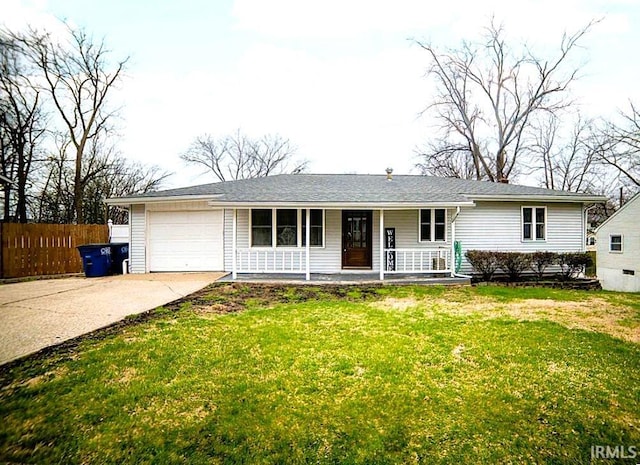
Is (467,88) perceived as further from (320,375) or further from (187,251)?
(320,375)

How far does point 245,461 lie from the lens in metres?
2.38

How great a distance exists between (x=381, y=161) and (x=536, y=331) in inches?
1069

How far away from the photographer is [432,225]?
1125cm

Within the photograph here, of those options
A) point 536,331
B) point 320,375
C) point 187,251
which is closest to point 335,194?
point 187,251

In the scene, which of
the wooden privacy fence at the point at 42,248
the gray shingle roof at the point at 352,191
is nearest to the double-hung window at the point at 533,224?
the gray shingle roof at the point at 352,191

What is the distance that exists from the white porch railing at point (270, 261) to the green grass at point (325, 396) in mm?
5208

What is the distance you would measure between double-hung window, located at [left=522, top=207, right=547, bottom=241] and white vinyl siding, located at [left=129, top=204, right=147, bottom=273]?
1305 centimetres

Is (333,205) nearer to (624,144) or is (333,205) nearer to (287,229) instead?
(287,229)

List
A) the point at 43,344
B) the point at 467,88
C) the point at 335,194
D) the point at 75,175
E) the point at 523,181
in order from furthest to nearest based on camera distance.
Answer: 1. the point at 523,181
2. the point at 467,88
3. the point at 75,175
4. the point at 335,194
5. the point at 43,344

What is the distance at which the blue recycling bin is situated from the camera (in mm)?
11109

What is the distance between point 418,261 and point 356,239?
215 cm

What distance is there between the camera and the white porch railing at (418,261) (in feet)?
34.4

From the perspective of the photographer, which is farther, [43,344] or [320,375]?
[43,344]

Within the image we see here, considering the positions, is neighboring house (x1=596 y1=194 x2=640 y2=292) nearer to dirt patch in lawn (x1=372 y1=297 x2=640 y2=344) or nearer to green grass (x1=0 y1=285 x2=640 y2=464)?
dirt patch in lawn (x1=372 y1=297 x2=640 y2=344)
